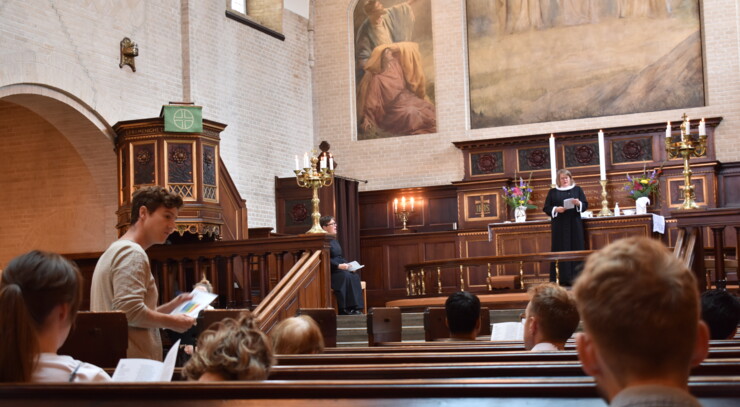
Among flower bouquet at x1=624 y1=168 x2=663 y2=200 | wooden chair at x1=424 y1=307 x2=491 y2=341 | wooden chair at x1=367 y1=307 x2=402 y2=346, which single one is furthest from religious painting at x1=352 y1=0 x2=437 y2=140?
wooden chair at x1=367 y1=307 x2=402 y2=346

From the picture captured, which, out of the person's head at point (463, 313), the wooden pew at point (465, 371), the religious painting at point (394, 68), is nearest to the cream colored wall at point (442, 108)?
the religious painting at point (394, 68)

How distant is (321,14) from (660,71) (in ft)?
23.4

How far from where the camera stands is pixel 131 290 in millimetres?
4340

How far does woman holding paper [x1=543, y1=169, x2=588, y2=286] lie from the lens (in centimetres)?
1338

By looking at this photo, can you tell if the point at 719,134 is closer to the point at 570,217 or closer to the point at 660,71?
the point at 660,71

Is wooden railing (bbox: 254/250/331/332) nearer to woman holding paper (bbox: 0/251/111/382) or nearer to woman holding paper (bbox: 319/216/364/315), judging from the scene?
woman holding paper (bbox: 319/216/364/315)

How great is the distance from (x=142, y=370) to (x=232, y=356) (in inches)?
25.9

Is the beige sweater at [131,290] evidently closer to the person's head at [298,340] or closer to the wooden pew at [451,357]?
the person's head at [298,340]

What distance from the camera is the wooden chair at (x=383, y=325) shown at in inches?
239

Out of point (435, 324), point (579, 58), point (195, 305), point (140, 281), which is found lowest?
point (435, 324)

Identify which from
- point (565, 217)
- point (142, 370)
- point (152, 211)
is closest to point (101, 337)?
point (152, 211)

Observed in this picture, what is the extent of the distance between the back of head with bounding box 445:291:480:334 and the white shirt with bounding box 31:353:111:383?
330 centimetres

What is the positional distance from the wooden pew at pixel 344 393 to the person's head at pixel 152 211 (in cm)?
221

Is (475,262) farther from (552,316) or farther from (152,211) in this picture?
(552,316)
